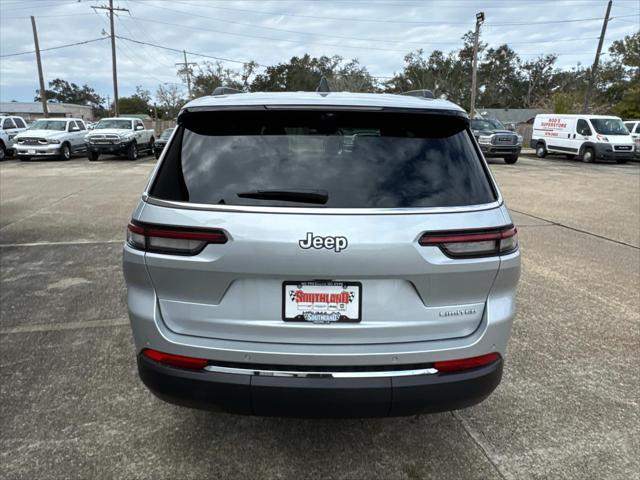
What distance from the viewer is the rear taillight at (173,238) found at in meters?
1.99

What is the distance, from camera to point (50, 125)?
22.1m

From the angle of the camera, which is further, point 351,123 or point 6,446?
point 6,446

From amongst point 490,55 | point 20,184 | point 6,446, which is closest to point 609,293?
point 6,446

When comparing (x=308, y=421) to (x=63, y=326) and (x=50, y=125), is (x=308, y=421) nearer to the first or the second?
(x=63, y=326)

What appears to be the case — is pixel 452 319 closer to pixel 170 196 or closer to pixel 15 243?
pixel 170 196

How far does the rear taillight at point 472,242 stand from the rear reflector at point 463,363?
47cm

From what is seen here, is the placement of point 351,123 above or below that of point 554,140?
above

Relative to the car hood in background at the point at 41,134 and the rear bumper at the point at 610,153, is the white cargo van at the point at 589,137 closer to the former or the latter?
the rear bumper at the point at 610,153

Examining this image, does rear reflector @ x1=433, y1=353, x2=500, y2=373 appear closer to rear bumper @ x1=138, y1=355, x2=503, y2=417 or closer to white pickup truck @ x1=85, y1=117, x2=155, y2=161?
rear bumper @ x1=138, y1=355, x2=503, y2=417

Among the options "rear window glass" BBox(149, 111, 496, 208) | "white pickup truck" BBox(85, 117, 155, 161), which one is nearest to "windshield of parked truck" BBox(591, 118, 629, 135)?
"white pickup truck" BBox(85, 117, 155, 161)

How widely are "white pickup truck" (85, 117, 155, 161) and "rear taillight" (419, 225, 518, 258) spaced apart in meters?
21.8

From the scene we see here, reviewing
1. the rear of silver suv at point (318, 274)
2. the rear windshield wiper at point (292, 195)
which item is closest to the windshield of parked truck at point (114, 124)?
the rear of silver suv at point (318, 274)

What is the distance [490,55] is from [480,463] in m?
95.2

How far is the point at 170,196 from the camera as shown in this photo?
2.10 metres
